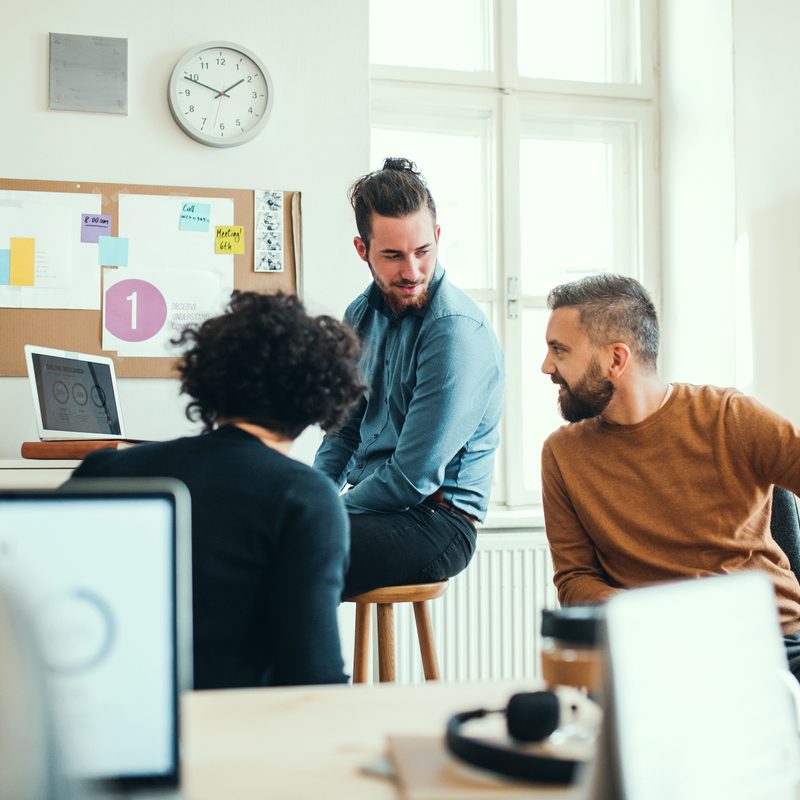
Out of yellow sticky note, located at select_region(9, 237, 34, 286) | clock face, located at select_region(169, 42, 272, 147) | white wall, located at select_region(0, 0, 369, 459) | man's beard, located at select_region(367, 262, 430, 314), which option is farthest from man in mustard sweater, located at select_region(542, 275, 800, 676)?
yellow sticky note, located at select_region(9, 237, 34, 286)

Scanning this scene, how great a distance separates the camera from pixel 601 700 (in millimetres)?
550

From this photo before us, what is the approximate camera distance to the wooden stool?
2.07 metres

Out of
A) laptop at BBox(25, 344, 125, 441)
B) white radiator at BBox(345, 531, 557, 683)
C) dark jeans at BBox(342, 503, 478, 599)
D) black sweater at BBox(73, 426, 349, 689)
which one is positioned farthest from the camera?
white radiator at BBox(345, 531, 557, 683)

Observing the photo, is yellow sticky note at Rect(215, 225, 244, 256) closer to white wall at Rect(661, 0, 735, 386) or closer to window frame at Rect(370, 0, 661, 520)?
window frame at Rect(370, 0, 661, 520)

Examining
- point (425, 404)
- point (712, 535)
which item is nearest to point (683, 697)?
point (712, 535)

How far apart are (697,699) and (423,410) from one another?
1.56 metres

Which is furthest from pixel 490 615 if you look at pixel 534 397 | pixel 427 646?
pixel 427 646

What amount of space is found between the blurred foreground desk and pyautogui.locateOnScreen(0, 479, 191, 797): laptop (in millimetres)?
44

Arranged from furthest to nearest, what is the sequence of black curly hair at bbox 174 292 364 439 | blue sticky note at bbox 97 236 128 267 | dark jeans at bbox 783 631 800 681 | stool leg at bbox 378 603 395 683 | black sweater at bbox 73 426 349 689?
1. blue sticky note at bbox 97 236 128 267
2. stool leg at bbox 378 603 395 683
3. dark jeans at bbox 783 631 800 681
4. black curly hair at bbox 174 292 364 439
5. black sweater at bbox 73 426 349 689

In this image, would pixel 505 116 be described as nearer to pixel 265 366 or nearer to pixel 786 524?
pixel 786 524

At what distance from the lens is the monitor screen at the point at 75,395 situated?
2553 mm

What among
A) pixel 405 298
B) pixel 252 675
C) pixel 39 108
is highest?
pixel 39 108

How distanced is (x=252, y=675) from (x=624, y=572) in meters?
0.89

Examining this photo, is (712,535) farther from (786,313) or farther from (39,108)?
(39,108)
